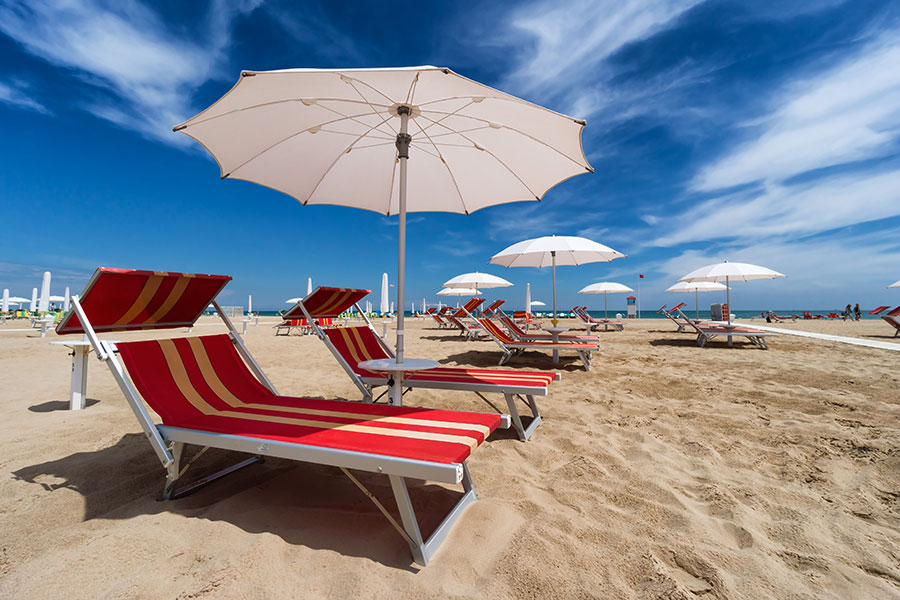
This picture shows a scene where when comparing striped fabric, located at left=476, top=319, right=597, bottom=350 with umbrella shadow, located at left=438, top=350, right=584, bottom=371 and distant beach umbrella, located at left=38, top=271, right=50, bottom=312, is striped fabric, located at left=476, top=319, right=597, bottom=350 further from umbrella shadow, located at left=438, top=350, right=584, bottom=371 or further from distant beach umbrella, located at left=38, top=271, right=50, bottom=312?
distant beach umbrella, located at left=38, top=271, right=50, bottom=312

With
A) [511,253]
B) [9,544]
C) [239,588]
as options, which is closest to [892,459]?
[239,588]

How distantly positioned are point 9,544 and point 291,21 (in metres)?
11.1

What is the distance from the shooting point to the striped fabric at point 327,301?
11.4 feet

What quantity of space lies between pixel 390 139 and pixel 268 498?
3.08 m

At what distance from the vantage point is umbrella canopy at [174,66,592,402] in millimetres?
2354

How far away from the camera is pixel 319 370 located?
226 inches

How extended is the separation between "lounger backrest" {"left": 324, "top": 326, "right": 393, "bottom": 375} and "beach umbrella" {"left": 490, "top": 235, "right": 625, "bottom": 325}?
459 cm

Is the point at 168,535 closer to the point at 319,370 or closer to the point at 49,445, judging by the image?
the point at 49,445

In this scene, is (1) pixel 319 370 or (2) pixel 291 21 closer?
(1) pixel 319 370

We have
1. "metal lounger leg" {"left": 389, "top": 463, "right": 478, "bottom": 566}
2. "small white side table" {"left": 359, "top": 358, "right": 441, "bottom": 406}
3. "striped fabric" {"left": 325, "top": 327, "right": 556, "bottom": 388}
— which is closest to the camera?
"metal lounger leg" {"left": 389, "top": 463, "right": 478, "bottom": 566}

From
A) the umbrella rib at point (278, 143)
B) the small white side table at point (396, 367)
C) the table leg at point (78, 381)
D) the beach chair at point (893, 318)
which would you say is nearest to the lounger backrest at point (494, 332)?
the small white side table at point (396, 367)

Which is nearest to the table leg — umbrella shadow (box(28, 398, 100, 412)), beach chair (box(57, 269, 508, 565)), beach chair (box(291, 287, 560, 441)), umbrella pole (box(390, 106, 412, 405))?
umbrella shadow (box(28, 398, 100, 412))

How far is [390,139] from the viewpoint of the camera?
3.55 m

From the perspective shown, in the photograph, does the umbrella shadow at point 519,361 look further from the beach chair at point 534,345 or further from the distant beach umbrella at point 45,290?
the distant beach umbrella at point 45,290
